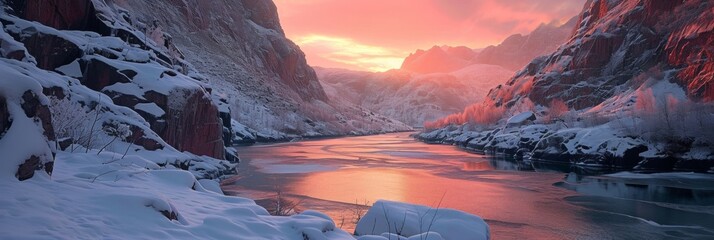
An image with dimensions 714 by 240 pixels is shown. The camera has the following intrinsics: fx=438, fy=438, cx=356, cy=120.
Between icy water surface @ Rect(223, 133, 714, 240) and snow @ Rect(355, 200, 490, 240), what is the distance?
3132mm

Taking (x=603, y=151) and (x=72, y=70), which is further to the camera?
(x=603, y=151)

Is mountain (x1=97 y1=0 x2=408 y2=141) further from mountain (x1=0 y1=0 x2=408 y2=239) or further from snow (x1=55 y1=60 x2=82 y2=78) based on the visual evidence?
snow (x1=55 y1=60 x2=82 y2=78)

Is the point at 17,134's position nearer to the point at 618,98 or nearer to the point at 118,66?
the point at 118,66

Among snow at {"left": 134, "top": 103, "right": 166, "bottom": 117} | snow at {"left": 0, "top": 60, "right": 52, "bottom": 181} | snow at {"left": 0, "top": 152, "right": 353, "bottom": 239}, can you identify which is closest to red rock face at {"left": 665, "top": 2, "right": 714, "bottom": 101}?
snow at {"left": 134, "top": 103, "right": 166, "bottom": 117}

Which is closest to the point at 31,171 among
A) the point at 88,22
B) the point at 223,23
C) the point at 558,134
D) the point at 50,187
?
the point at 50,187

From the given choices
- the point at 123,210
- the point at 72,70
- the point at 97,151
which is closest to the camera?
the point at 123,210

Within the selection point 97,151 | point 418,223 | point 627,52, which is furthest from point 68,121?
point 627,52

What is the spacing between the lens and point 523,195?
20.2 metres

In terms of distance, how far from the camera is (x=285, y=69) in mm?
140250

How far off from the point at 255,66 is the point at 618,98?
93.8 meters

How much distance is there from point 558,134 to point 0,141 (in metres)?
41.0

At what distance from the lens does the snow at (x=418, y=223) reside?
869cm

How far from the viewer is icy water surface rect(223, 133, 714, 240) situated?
45.6ft

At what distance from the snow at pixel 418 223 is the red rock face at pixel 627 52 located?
4938cm
